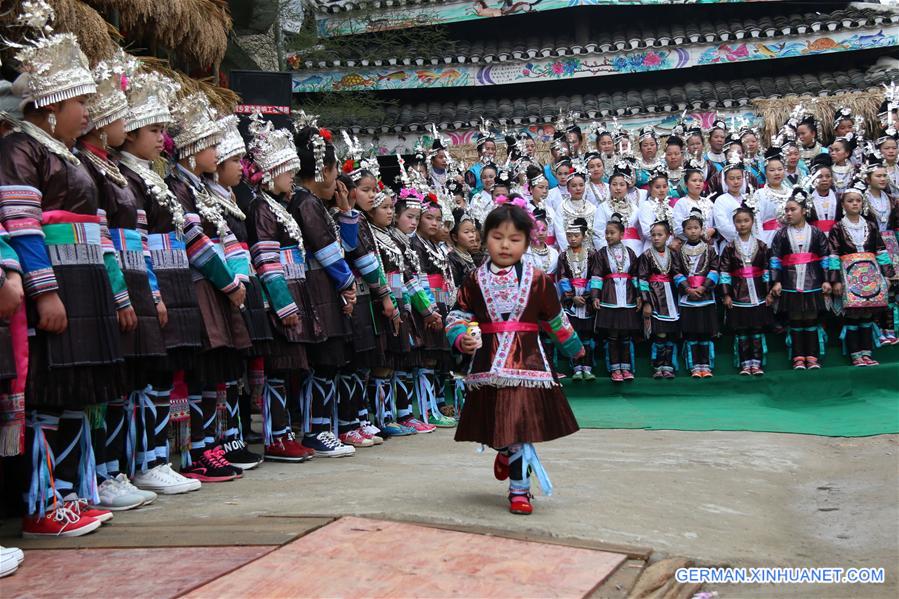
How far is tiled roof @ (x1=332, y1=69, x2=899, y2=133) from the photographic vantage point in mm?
18969

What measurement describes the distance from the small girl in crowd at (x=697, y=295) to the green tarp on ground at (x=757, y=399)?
22 cm

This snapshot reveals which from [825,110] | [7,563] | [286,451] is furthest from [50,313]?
[825,110]

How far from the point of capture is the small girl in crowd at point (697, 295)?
27.7ft

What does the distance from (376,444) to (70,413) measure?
105 inches

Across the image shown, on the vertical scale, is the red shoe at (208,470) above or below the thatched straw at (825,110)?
below

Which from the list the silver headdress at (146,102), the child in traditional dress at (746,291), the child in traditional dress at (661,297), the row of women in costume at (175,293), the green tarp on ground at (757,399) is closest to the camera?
the row of women in costume at (175,293)

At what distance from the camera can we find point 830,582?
308 centimetres

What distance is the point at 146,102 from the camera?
13.5ft

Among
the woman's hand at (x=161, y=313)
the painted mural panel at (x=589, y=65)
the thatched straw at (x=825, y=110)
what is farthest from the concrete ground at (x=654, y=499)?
the painted mural panel at (x=589, y=65)

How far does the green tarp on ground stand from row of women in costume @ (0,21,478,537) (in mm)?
2034

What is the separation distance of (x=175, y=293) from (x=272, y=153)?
4.24ft

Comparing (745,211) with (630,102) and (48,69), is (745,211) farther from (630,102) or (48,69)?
(630,102)

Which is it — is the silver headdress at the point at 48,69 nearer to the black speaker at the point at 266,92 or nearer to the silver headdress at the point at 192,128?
the silver headdress at the point at 192,128

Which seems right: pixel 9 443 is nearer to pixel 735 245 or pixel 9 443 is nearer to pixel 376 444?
pixel 376 444
